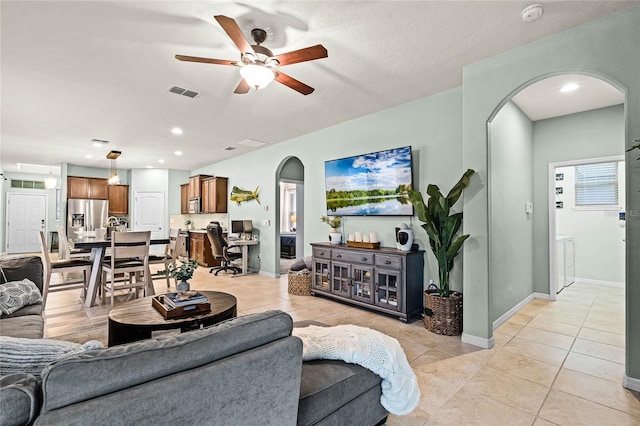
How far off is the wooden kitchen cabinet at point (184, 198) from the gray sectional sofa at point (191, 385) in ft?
29.8

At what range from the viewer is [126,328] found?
2170 millimetres

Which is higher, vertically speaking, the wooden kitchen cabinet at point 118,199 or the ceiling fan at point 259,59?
the ceiling fan at point 259,59

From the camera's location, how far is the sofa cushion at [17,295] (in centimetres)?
246

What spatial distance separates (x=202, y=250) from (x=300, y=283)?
3911 mm

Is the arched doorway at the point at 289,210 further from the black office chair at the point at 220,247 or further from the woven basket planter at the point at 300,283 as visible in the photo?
the woven basket planter at the point at 300,283

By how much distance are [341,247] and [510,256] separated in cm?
216

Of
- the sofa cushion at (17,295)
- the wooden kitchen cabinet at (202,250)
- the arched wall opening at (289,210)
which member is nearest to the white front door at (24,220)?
the wooden kitchen cabinet at (202,250)

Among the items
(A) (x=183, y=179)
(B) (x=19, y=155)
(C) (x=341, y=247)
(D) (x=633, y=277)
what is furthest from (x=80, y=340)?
(A) (x=183, y=179)

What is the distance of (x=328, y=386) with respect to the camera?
1.40 m

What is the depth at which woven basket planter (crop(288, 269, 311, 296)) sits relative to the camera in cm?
488

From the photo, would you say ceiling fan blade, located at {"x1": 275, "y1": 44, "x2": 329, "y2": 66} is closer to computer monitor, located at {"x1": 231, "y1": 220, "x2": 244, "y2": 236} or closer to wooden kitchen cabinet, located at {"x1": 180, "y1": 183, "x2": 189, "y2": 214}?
computer monitor, located at {"x1": 231, "y1": 220, "x2": 244, "y2": 236}

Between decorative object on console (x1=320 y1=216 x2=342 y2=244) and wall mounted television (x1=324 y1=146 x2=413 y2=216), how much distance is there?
0.28 ft

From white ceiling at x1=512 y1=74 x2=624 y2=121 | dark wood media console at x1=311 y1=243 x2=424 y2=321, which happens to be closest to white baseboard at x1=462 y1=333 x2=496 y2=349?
dark wood media console at x1=311 y1=243 x2=424 y2=321

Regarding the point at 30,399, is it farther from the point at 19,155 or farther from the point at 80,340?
the point at 19,155
